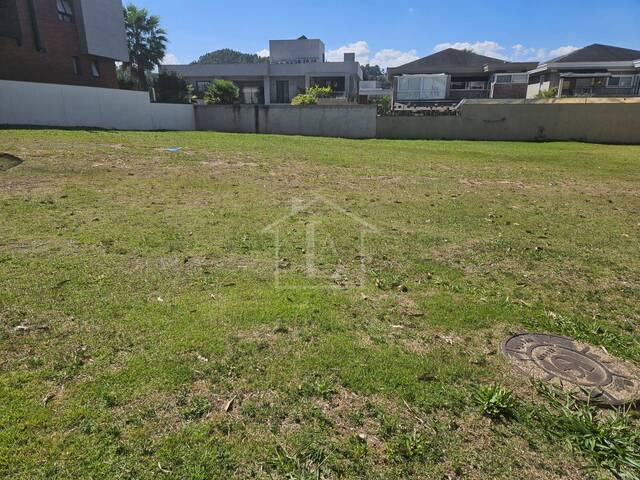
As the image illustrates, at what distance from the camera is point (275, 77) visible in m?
41.9

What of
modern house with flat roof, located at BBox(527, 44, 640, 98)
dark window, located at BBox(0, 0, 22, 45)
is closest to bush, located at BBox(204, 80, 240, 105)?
dark window, located at BBox(0, 0, 22, 45)

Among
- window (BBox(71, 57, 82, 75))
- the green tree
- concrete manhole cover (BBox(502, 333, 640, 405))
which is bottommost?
concrete manhole cover (BBox(502, 333, 640, 405))

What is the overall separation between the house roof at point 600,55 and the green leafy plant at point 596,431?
4231 centimetres

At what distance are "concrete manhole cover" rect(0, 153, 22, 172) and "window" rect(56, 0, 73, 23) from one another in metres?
20.0

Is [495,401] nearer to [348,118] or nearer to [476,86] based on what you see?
[348,118]

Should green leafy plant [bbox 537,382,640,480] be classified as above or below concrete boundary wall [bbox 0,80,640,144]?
below

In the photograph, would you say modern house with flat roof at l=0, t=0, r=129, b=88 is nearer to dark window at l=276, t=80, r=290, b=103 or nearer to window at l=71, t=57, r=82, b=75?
window at l=71, t=57, r=82, b=75

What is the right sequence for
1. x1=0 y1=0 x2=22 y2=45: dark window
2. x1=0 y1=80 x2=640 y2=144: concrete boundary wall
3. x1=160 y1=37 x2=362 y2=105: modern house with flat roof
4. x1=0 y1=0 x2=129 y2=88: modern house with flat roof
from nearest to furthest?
1. x1=0 y1=80 x2=640 y2=144: concrete boundary wall
2. x1=0 y1=0 x2=22 y2=45: dark window
3. x1=0 y1=0 x2=129 y2=88: modern house with flat roof
4. x1=160 y1=37 x2=362 y2=105: modern house with flat roof

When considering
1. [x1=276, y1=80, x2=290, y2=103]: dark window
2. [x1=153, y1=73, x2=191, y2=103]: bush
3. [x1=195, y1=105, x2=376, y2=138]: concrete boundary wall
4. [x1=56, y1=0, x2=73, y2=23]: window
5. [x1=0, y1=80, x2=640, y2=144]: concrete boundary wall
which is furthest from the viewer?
[x1=276, y1=80, x2=290, y2=103]: dark window

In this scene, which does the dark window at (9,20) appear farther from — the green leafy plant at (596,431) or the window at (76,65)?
the green leafy plant at (596,431)

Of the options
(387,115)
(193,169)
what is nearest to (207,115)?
(387,115)

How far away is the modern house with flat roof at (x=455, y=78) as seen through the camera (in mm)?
34844

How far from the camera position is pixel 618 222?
6.51 metres

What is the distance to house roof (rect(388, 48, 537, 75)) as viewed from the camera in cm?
3631
